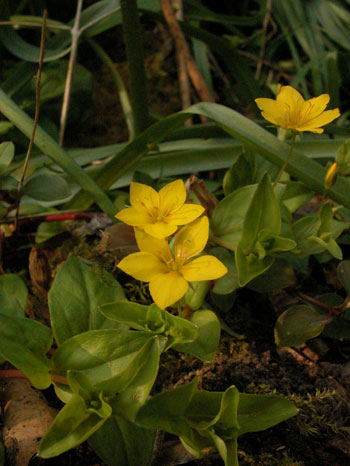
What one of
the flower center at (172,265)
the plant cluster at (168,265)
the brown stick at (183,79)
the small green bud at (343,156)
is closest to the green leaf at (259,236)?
the plant cluster at (168,265)

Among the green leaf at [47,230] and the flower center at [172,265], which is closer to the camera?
the flower center at [172,265]

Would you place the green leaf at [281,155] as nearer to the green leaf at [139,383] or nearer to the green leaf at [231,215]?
the green leaf at [231,215]

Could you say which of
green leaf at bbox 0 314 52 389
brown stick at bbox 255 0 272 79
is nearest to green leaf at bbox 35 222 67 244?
green leaf at bbox 0 314 52 389

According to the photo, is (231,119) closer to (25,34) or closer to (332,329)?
(332,329)

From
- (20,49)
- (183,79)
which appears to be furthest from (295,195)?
(20,49)

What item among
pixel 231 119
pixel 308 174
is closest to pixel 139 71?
pixel 231 119

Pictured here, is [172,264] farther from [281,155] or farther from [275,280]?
[281,155]

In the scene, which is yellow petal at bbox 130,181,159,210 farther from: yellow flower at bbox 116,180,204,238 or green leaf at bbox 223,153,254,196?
green leaf at bbox 223,153,254,196
